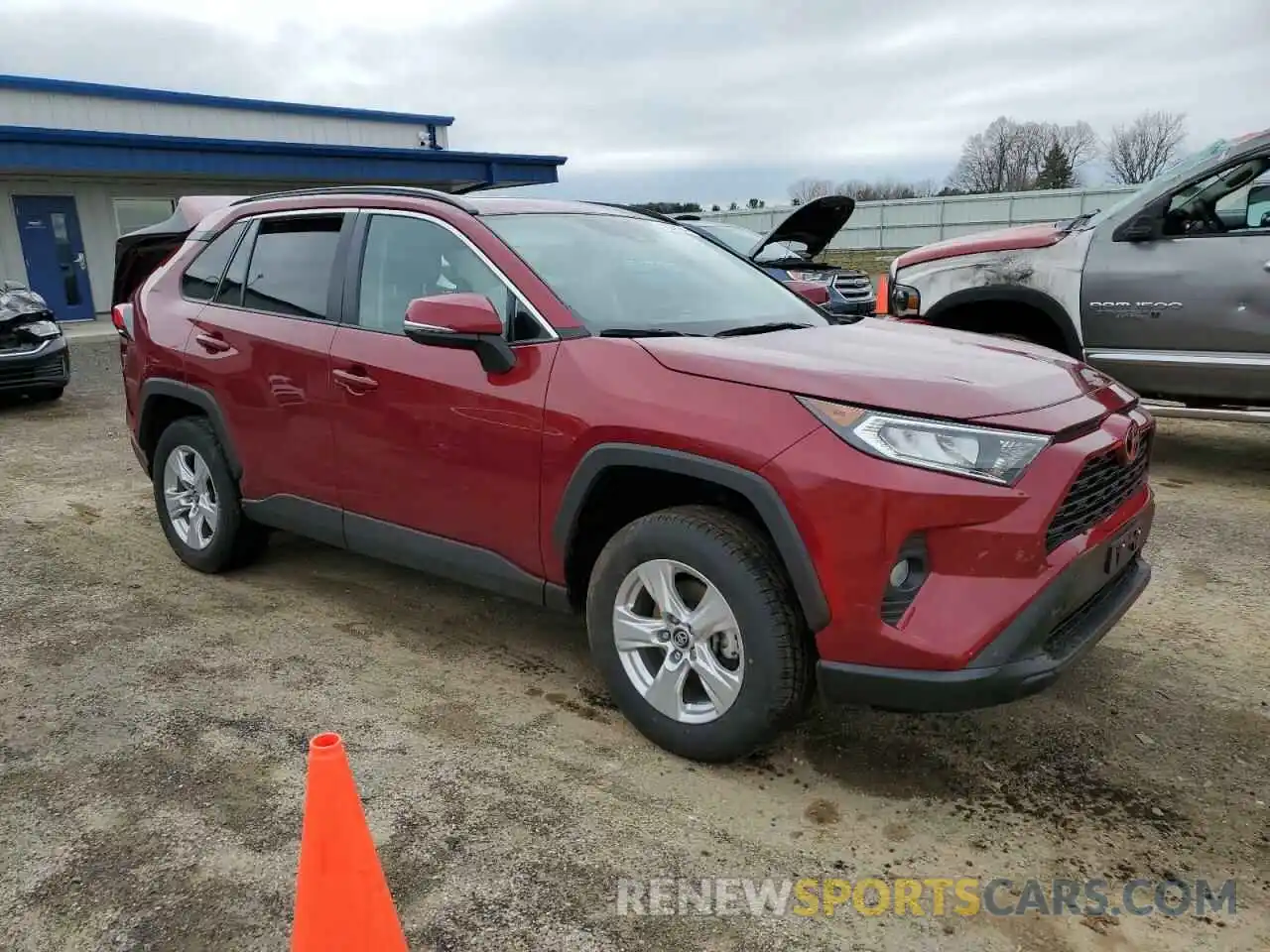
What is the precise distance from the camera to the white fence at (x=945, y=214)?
28.9 metres

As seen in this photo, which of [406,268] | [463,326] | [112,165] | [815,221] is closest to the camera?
[463,326]

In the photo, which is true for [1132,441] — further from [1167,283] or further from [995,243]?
[995,243]

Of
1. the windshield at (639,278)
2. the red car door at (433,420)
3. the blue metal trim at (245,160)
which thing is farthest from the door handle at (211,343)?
the blue metal trim at (245,160)

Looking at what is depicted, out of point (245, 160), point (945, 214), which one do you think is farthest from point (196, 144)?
point (945, 214)

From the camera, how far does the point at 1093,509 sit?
2.75 meters

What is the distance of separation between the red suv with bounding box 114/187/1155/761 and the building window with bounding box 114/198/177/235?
1795cm

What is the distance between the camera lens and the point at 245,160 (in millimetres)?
20484

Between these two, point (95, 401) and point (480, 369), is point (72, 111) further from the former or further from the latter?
point (480, 369)

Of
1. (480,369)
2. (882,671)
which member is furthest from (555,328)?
(882,671)

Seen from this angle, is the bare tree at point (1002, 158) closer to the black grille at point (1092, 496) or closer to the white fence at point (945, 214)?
the white fence at point (945, 214)

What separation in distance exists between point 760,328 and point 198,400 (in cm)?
268

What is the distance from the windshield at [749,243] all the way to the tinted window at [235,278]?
682 cm

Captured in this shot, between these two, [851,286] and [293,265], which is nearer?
[293,265]

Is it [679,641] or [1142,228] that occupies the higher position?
[1142,228]
